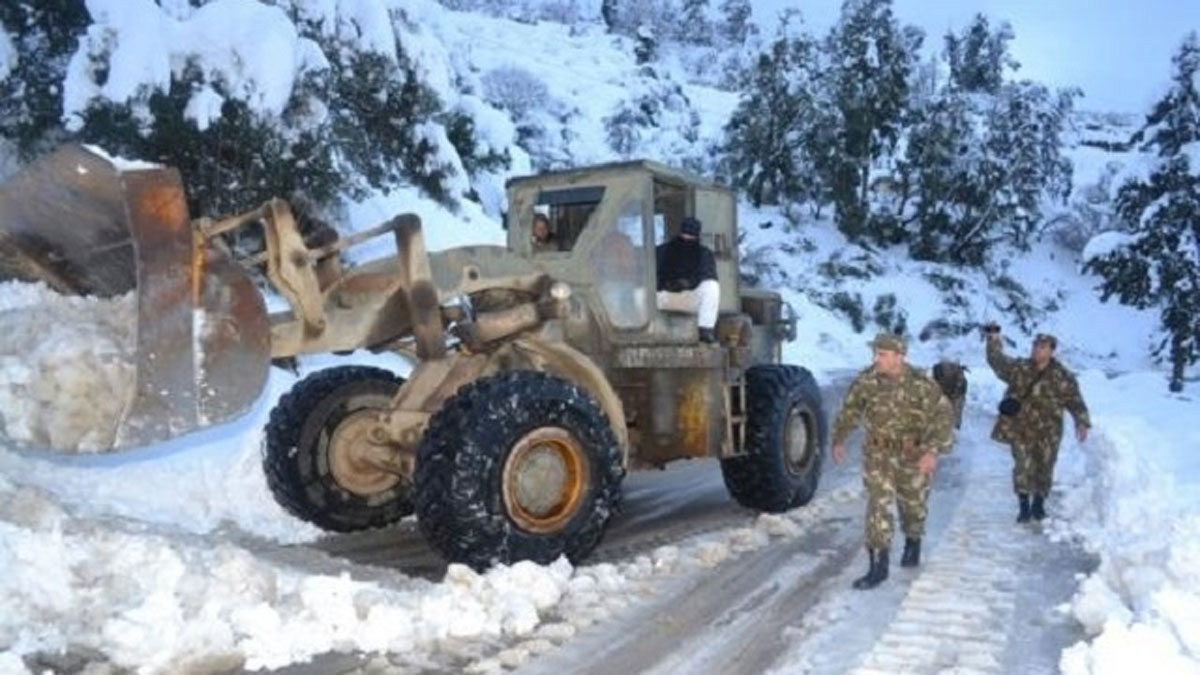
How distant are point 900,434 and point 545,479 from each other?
202cm

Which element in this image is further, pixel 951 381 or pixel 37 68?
pixel 951 381

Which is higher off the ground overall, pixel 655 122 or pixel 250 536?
pixel 655 122

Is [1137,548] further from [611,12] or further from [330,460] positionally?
[611,12]

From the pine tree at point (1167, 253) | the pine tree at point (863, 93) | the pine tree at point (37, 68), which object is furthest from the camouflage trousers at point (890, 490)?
the pine tree at point (863, 93)

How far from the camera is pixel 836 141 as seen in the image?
38625 millimetres

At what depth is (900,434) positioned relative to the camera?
630 cm

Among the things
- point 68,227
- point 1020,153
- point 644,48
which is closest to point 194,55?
point 68,227

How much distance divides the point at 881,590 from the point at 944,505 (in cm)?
301

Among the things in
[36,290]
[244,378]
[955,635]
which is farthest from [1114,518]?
[36,290]

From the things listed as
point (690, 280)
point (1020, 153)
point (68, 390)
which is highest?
point (1020, 153)

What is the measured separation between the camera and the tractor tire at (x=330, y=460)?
276 inches

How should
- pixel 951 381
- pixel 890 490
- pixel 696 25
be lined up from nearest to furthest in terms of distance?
1. pixel 890 490
2. pixel 951 381
3. pixel 696 25

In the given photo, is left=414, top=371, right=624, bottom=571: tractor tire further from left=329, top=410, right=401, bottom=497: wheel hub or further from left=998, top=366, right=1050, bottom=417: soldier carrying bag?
left=998, top=366, right=1050, bottom=417: soldier carrying bag

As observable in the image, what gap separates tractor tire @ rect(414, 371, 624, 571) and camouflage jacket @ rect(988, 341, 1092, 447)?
12.0 ft
